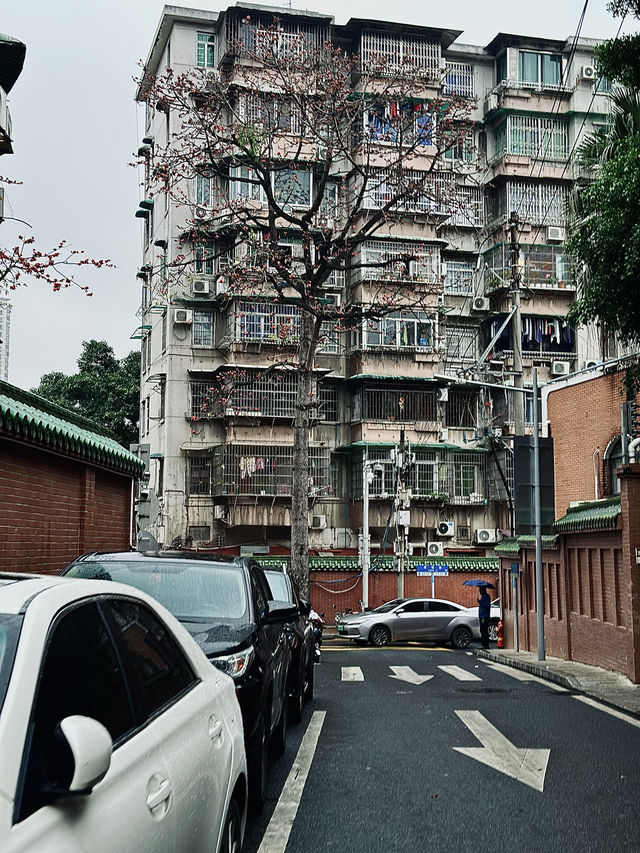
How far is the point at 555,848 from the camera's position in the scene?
619 cm

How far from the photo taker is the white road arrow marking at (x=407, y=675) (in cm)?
1794

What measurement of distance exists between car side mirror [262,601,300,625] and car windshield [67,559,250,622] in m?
0.25

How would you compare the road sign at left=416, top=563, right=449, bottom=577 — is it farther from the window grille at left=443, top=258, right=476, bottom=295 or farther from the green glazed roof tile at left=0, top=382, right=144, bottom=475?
the green glazed roof tile at left=0, top=382, right=144, bottom=475

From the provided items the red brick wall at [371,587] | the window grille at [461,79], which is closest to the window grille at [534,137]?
the window grille at [461,79]

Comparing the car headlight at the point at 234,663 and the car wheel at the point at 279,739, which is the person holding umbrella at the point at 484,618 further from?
the car headlight at the point at 234,663

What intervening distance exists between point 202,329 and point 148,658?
39.2m

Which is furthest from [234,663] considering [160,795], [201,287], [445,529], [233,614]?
[201,287]

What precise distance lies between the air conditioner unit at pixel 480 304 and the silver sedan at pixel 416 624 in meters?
14.9

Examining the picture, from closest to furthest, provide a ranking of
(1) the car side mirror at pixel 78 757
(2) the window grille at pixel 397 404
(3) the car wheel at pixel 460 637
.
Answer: (1) the car side mirror at pixel 78 757, (3) the car wheel at pixel 460 637, (2) the window grille at pixel 397 404

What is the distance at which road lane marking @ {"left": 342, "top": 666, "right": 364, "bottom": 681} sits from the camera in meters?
18.7

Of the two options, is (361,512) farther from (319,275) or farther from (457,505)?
(319,275)

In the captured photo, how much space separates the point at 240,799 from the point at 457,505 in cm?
3897

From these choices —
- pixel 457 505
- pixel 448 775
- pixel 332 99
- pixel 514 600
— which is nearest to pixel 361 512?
pixel 457 505

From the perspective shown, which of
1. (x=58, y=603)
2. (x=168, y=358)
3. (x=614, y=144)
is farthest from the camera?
(x=168, y=358)
